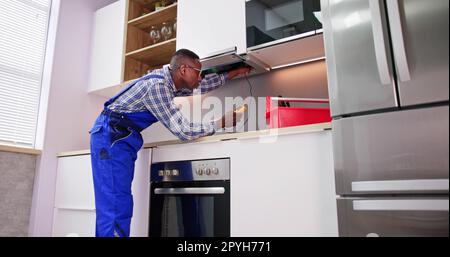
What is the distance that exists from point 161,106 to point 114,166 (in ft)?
1.24

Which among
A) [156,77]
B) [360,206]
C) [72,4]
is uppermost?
[72,4]

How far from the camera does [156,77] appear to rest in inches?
67.5

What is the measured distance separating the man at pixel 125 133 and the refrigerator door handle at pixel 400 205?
0.81 metres

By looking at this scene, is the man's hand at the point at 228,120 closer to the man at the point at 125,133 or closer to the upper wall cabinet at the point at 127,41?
the man at the point at 125,133

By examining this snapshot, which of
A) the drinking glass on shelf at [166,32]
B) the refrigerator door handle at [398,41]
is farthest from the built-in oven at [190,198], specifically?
the drinking glass on shelf at [166,32]

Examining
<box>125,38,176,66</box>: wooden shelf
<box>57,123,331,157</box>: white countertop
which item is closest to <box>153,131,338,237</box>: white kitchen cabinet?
<box>57,123,331,157</box>: white countertop

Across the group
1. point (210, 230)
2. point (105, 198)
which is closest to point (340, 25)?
point (210, 230)

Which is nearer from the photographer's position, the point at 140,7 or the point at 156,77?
the point at 156,77

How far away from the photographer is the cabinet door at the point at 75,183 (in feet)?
6.79

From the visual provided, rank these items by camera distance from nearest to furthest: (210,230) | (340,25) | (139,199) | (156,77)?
(340,25) < (210,230) < (156,77) < (139,199)

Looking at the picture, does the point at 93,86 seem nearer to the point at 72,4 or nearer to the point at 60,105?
the point at 60,105

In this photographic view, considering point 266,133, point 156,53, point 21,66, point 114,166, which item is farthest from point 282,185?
point 21,66

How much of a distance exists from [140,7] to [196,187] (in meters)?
1.74

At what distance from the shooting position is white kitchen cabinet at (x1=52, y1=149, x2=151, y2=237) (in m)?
1.82
